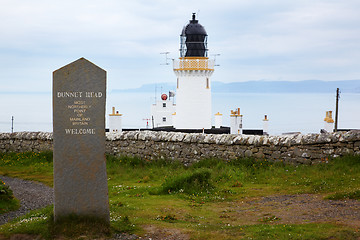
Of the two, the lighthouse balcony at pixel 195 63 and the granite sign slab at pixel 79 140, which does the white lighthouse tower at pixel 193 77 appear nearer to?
the lighthouse balcony at pixel 195 63

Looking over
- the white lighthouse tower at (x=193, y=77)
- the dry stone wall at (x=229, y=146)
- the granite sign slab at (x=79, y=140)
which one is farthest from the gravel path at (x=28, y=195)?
the white lighthouse tower at (x=193, y=77)

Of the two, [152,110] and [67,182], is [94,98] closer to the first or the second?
[67,182]

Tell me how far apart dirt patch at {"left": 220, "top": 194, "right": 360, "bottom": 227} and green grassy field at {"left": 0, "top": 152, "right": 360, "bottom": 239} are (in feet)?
0.35

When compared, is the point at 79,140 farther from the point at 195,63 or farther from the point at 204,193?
the point at 195,63

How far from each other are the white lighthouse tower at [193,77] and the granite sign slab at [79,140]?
2882 cm

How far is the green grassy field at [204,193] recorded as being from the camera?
9086 millimetres

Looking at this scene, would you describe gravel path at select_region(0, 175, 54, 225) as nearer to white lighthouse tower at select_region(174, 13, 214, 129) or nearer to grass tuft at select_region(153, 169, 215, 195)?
grass tuft at select_region(153, 169, 215, 195)

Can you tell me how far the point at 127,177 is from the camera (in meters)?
17.5

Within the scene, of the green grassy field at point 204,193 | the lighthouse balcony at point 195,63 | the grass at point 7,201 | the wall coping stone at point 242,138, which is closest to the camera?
the green grassy field at point 204,193

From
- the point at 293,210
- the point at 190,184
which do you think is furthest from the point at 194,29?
the point at 293,210

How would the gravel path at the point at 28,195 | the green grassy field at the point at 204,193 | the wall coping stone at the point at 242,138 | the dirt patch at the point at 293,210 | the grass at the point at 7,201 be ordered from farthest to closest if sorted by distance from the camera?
1. the wall coping stone at the point at 242,138
2. the grass at the point at 7,201
3. the gravel path at the point at 28,195
4. the dirt patch at the point at 293,210
5. the green grassy field at the point at 204,193

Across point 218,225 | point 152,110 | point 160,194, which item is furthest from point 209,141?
point 152,110

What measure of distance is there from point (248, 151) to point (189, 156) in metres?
2.63

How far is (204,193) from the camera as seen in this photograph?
13.6 meters
